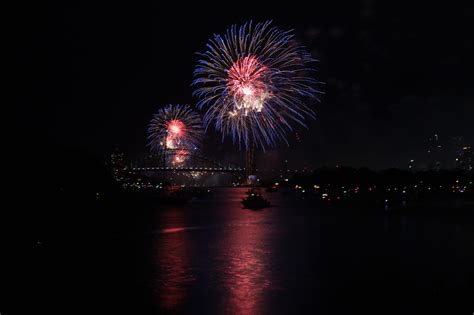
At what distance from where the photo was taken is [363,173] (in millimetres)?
141625

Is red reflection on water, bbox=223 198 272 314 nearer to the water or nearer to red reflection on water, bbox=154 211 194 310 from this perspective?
the water

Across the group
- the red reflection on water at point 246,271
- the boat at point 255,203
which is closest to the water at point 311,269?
the red reflection on water at point 246,271

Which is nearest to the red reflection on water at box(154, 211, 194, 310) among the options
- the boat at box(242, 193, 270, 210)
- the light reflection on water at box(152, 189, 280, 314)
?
the light reflection on water at box(152, 189, 280, 314)

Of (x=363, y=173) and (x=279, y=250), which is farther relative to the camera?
(x=363, y=173)

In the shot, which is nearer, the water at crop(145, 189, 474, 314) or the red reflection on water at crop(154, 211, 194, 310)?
the water at crop(145, 189, 474, 314)

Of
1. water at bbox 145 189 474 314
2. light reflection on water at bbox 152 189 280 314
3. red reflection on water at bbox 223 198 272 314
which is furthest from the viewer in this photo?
light reflection on water at bbox 152 189 280 314

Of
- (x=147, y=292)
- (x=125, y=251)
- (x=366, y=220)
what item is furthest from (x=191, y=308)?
(x=366, y=220)

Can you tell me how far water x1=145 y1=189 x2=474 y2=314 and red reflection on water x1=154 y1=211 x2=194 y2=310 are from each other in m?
0.04

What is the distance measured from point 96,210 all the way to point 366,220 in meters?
26.8

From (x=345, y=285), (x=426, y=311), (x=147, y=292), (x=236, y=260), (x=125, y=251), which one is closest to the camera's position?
(x=426, y=311)

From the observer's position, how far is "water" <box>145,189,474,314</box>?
63.3ft

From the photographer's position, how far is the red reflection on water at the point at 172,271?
20289 millimetres

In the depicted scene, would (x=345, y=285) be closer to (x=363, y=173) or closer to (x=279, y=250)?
(x=279, y=250)

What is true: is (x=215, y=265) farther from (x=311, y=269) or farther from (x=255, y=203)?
(x=255, y=203)
